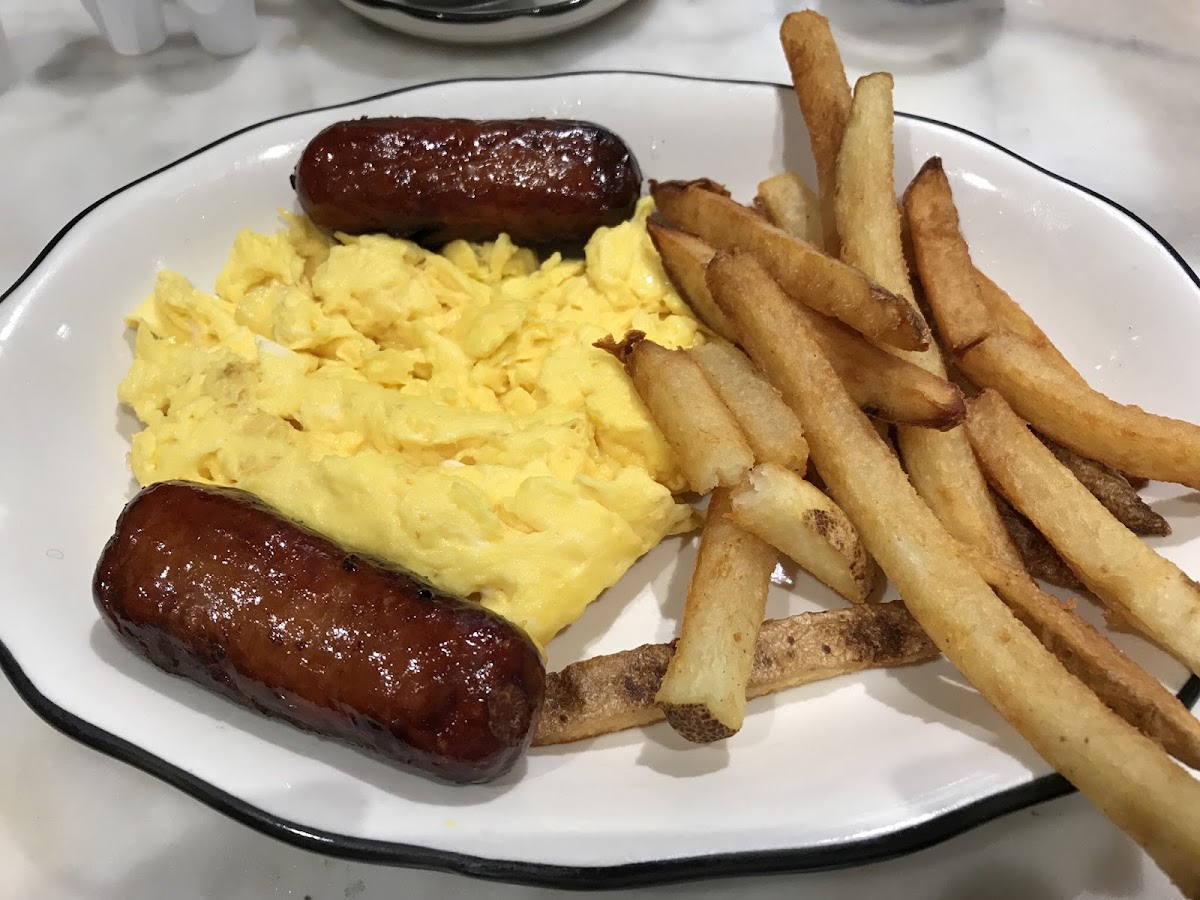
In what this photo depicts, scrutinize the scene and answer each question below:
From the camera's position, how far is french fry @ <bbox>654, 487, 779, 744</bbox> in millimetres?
1740

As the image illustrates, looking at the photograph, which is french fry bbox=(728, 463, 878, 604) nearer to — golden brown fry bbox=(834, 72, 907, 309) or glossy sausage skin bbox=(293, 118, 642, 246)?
golden brown fry bbox=(834, 72, 907, 309)

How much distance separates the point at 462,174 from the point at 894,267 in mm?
1267

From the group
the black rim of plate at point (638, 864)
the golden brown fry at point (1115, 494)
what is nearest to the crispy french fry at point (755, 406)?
the golden brown fry at point (1115, 494)

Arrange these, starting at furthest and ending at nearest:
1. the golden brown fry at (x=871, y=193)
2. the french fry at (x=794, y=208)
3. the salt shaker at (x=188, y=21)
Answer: the salt shaker at (x=188, y=21), the french fry at (x=794, y=208), the golden brown fry at (x=871, y=193)

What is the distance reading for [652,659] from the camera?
200 centimetres

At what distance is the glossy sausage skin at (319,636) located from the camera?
A: 1707 mm

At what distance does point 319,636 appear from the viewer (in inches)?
69.6

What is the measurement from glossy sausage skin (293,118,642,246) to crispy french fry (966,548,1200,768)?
1.54m

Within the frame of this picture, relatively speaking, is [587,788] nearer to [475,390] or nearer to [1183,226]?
[475,390]

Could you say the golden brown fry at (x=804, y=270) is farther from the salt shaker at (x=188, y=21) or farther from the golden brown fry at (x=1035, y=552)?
Result: the salt shaker at (x=188, y=21)

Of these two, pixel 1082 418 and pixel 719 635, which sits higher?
pixel 1082 418

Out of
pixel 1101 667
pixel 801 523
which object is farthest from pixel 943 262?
pixel 1101 667

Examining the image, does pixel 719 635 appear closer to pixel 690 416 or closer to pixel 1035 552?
pixel 690 416

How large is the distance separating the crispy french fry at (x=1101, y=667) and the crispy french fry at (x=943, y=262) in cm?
63
